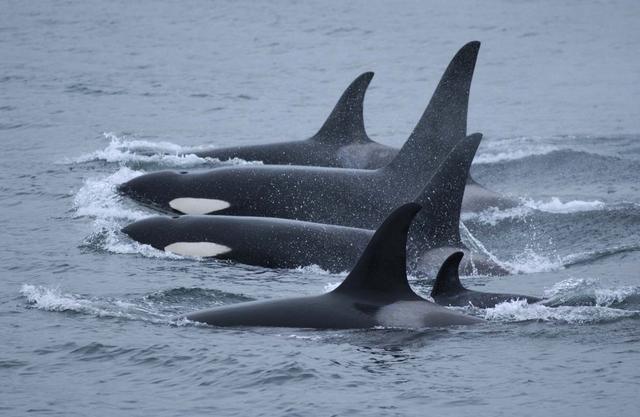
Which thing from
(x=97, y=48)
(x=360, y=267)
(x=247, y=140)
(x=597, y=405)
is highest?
(x=97, y=48)

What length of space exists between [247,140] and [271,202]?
33.2 ft

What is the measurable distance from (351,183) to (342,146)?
10.0 feet

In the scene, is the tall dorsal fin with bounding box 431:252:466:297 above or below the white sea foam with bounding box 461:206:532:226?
below

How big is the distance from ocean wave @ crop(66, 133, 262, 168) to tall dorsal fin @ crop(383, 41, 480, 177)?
4126 mm

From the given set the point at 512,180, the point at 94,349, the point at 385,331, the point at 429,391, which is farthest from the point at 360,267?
the point at 512,180

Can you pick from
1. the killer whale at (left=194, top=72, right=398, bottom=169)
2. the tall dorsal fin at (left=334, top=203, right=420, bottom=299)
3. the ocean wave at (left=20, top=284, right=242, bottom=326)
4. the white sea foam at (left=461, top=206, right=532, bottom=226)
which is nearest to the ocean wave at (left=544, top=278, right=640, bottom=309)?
the tall dorsal fin at (left=334, top=203, right=420, bottom=299)

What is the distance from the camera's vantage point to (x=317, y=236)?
1512 cm

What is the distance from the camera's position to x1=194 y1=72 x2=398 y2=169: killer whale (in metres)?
19.6

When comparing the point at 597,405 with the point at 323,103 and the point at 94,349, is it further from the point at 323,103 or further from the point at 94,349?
the point at 323,103

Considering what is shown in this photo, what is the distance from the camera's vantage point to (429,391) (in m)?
10.1

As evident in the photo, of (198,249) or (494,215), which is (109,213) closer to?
(198,249)

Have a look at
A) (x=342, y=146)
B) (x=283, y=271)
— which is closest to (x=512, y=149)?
(x=342, y=146)

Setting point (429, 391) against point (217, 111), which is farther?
point (217, 111)

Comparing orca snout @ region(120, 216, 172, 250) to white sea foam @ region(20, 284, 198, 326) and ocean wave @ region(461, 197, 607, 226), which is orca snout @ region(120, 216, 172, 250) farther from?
ocean wave @ region(461, 197, 607, 226)
